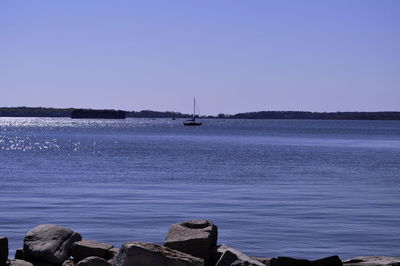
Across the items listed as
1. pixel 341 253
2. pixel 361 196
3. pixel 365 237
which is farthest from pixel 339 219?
pixel 361 196

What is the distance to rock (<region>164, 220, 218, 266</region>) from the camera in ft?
49.9

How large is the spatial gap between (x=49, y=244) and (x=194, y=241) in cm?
263

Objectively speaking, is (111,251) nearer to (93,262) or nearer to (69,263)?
(69,263)

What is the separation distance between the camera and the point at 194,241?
15.2 meters

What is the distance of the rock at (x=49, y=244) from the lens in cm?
1545

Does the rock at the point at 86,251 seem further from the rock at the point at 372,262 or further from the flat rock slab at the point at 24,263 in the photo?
the rock at the point at 372,262

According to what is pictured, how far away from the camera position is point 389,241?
22828 millimetres

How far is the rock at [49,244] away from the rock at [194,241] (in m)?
1.84

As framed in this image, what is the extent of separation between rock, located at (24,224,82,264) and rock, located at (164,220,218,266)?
184 centimetres

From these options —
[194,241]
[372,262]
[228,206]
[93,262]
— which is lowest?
[228,206]

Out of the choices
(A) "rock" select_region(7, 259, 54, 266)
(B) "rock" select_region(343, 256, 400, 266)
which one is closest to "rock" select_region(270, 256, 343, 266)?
(B) "rock" select_region(343, 256, 400, 266)

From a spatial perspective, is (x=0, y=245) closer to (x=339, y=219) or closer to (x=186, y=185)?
(x=339, y=219)

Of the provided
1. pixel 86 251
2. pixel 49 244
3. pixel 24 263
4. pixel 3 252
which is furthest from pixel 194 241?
pixel 3 252

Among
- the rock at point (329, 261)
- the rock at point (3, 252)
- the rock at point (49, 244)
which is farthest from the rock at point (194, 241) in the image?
the rock at point (3, 252)
